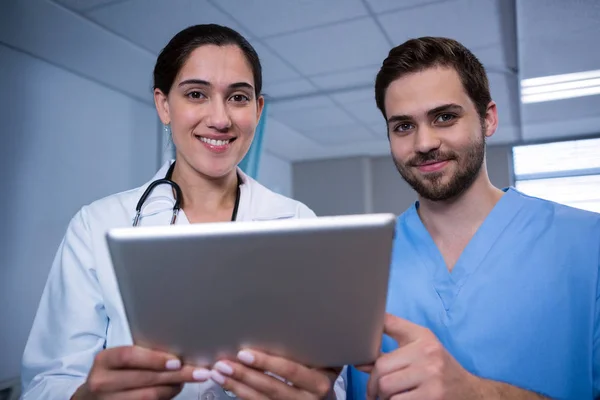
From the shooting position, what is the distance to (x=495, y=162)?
492 cm

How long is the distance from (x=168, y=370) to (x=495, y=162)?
5.01 metres

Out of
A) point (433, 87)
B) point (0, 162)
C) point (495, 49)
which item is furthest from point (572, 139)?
point (0, 162)

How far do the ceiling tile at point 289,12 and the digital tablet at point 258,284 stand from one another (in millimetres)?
1720

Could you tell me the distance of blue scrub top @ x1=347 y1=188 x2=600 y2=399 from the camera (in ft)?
2.93

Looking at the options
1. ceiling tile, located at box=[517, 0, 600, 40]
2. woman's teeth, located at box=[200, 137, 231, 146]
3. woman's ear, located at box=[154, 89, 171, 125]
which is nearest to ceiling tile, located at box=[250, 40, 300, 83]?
ceiling tile, located at box=[517, 0, 600, 40]

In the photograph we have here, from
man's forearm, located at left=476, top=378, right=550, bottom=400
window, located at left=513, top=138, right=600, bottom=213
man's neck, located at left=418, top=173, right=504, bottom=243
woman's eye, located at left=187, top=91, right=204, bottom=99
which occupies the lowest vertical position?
man's forearm, located at left=476, top=378, right=550, bottom=400

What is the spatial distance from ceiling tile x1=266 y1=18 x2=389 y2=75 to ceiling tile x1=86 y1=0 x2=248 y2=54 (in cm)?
29

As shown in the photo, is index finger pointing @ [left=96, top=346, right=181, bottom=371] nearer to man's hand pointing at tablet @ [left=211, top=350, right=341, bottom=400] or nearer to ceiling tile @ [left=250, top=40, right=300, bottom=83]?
man's hand pointing at tablet @ [left=211, top=350, right=341, bottom=400]

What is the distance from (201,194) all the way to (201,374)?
57 centimetres

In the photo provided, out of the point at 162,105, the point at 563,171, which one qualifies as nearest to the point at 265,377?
the point at 162,105

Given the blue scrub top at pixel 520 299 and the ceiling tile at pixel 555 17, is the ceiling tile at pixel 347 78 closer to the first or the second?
the ceiling tile at pixel 555 17

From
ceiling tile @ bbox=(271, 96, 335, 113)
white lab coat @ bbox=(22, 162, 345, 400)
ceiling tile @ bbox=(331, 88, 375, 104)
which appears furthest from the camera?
ceiling tile @ bbox=(271, 96, 335, 113)

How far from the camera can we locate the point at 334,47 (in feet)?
7.83

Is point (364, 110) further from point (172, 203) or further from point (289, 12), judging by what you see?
point (172, 203)
